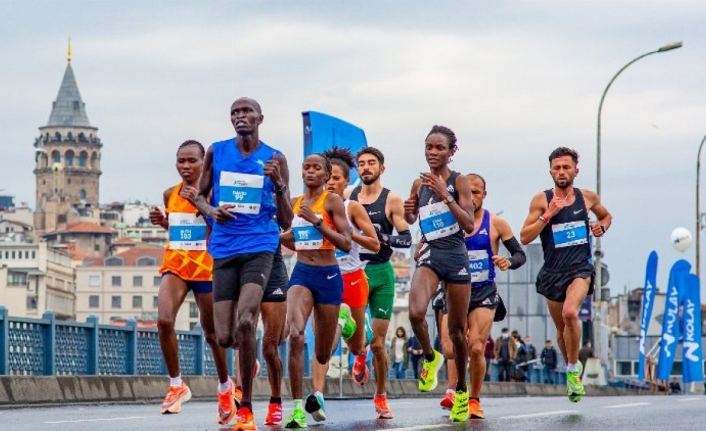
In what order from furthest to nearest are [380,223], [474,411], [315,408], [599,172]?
[599,172] < [380,223] < [474,411] < [315,408]

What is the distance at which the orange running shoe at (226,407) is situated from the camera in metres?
13.9

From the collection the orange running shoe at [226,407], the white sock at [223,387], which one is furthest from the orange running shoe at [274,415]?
the white sock at [223,387]

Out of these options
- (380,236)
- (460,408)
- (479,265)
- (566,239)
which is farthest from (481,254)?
(460,408)

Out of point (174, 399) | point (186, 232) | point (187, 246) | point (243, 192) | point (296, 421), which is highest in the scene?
point (243, 192)

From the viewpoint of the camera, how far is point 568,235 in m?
17.0

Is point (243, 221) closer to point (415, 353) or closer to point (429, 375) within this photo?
point (429, 375)

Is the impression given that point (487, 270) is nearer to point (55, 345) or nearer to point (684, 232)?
point (55, 345)

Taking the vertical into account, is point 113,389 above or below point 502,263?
below

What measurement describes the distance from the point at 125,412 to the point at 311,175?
4954 millimetres

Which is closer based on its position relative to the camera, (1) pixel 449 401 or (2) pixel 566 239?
(2) pixel 566 239

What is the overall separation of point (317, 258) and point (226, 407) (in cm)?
130

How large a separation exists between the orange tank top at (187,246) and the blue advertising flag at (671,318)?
123ft

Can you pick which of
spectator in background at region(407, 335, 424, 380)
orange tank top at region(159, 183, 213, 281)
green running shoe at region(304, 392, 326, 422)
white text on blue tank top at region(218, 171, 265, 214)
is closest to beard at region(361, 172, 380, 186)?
orange tank top at region(159, 183, 213, 281)


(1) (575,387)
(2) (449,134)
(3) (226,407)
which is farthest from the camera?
(1) (575,387)
